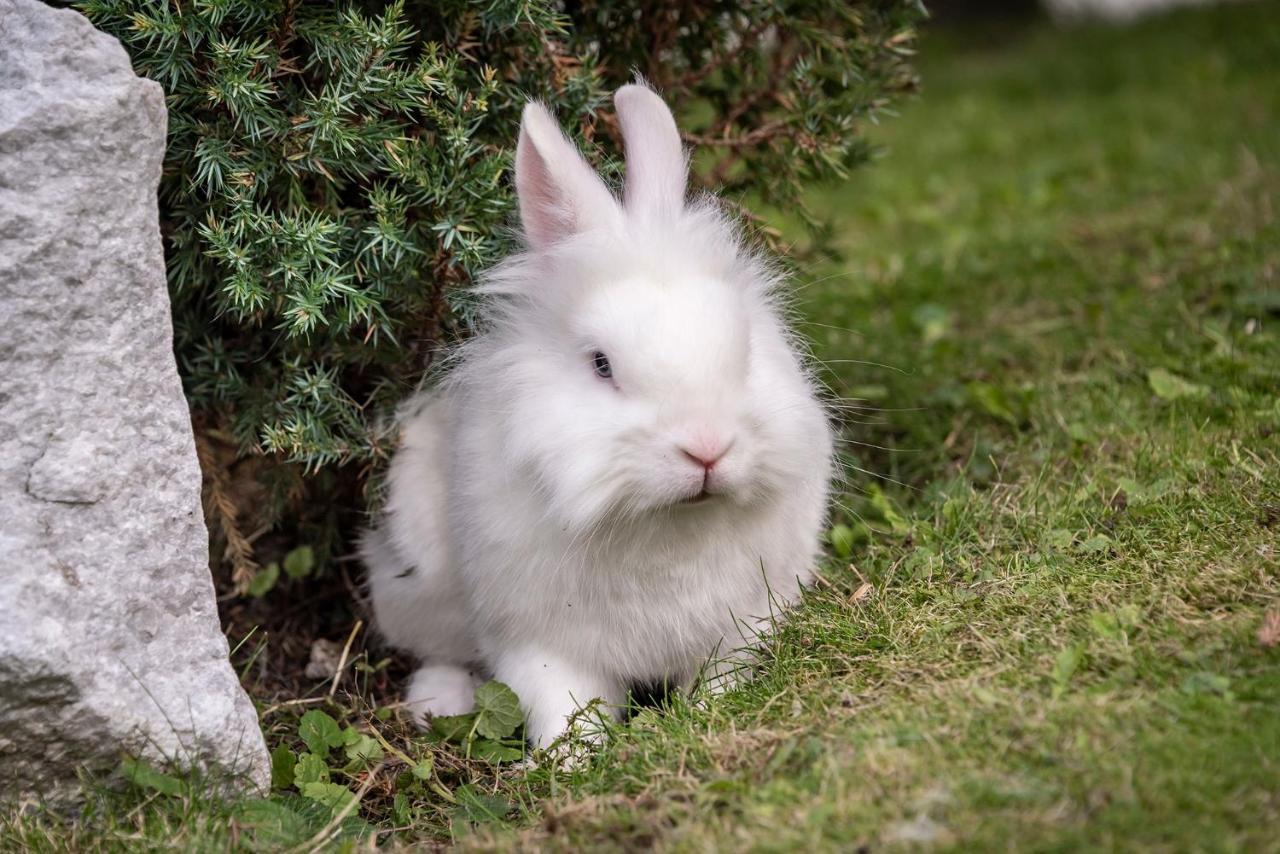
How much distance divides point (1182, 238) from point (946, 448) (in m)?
1.97

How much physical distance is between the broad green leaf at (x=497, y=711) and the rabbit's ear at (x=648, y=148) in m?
1.22

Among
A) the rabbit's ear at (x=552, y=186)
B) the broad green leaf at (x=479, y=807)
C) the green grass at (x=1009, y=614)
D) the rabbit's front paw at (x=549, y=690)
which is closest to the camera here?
the green grass at (x=1009, y=614)

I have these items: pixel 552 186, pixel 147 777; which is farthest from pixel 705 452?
pixel 147 777

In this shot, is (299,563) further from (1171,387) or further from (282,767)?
(1171,387)

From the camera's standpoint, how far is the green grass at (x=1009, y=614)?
2297 millimetres

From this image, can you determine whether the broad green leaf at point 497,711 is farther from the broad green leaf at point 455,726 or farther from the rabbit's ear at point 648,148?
the rabbit's ear at point 648,148

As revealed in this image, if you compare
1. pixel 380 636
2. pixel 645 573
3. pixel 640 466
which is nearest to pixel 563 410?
pixel 640 466

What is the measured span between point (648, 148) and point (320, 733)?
64.2 inches

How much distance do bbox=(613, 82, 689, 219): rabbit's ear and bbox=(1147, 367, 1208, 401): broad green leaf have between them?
1749 mm

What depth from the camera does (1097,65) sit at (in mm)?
9031

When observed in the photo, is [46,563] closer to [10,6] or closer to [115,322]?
[115,322]

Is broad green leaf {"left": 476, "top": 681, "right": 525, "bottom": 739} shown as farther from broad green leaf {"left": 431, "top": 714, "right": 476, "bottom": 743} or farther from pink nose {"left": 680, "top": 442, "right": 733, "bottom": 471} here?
pink nose {"left": 680, "top": 442, "right": 733, "bottom": 471}

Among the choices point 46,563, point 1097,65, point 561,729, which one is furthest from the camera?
point 1097,65

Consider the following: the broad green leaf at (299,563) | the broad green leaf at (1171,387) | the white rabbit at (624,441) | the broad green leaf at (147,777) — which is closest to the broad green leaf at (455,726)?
the white rabbit at (624,441)
